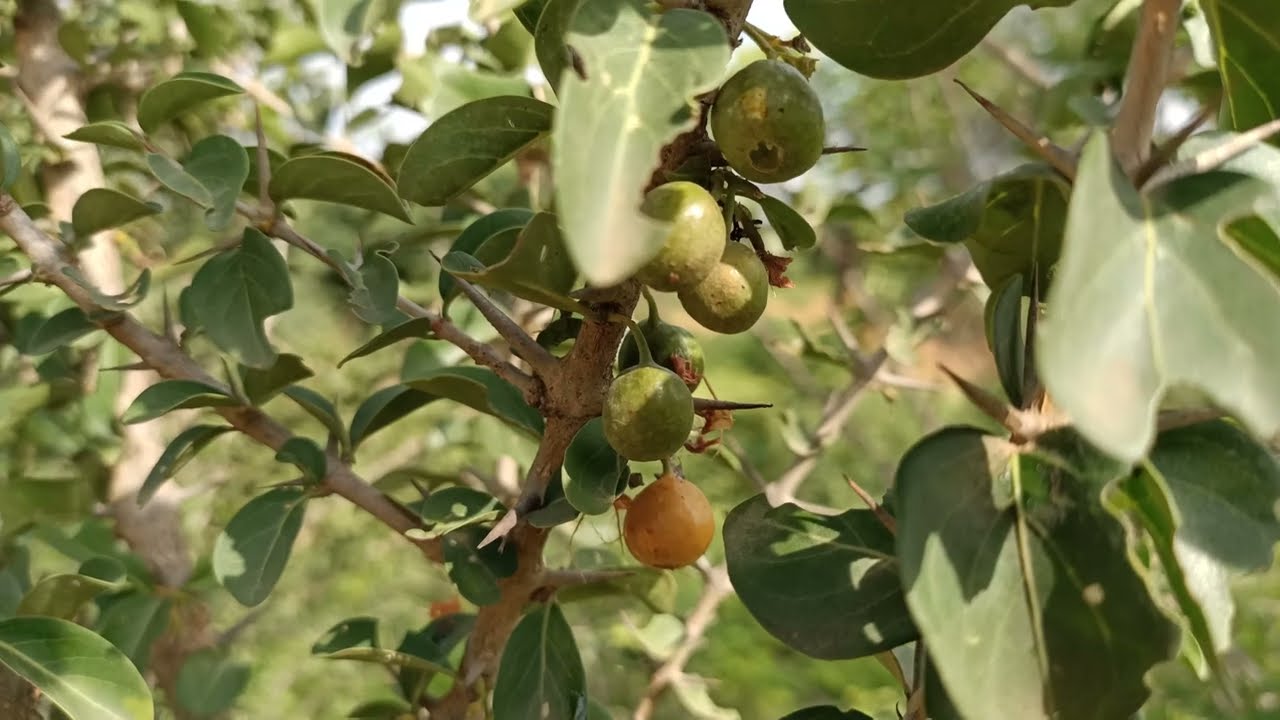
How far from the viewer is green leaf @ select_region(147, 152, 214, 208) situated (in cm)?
74

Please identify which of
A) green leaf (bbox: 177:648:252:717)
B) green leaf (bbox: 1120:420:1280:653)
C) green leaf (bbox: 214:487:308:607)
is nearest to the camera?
green leaf (bbox: 1120:420:1280:653)

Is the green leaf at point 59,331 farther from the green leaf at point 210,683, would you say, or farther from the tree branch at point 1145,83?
the tree branch at point 1145,83

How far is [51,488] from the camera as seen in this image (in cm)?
128

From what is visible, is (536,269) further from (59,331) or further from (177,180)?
(59,331)

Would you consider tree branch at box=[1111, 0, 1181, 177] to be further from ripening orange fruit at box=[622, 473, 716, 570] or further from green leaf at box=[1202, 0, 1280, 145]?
ripening orange fruit at box=[622, 473, 716, 570]

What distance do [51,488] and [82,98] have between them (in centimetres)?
56

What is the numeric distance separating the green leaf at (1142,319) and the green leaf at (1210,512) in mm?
82

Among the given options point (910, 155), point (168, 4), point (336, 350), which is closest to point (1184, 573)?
point (168, 4)

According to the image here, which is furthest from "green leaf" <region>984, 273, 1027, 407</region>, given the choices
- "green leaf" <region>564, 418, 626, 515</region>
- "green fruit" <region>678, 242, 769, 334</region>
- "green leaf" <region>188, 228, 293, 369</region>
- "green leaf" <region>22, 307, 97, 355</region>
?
"green leaf" <region>22, 307, 97, 355</region>

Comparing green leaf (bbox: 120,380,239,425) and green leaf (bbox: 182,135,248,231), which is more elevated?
green leaf (bbox: 182,135,248,231)

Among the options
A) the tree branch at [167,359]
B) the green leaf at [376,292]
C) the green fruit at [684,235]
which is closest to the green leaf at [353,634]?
the tree branch at [167,359]

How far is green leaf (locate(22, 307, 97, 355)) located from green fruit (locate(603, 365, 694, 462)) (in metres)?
0.51

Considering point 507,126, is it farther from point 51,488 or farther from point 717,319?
point 51,488

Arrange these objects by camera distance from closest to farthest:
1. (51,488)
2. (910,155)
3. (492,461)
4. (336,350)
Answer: (51,488) → (492,461) → (336,350) → (910,155)
